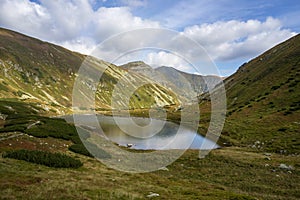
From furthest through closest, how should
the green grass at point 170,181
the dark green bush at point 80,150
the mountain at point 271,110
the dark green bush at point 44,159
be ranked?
the mountain at point 271,110, the dark green bush at point 80,150, the dark green bush at point 44,159, the green grass at point 170,181

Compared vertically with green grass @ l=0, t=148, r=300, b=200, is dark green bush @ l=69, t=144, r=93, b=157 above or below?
above

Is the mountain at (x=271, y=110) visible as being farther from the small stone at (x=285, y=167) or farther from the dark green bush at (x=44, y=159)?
the dark green bush at (x=44, y=159)

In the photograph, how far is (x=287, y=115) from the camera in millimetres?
76125

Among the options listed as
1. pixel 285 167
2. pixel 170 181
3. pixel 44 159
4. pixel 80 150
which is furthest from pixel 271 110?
pixel 44 159

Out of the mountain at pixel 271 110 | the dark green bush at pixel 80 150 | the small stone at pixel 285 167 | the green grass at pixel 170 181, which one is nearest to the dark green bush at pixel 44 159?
the green grass at pixel 170 181

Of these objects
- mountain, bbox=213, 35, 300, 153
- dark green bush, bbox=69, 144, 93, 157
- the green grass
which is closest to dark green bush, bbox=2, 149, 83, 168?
the green grass

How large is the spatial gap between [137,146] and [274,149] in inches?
1110

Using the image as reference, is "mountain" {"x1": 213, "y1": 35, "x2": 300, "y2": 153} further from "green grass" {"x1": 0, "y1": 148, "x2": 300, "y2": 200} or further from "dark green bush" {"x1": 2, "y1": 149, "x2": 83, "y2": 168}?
"dark green bush" {"x1": 2, "y1": 149, "x2": 83, "y2": 168}

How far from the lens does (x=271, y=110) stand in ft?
288

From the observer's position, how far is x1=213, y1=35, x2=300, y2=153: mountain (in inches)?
2392

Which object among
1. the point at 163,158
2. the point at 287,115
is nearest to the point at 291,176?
the point at 163,158

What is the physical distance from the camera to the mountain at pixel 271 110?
199 ft

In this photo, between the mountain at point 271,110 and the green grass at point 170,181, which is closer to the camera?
the green grass at point 170,181

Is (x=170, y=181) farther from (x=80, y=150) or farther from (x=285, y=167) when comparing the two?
(x=285, y=167)
